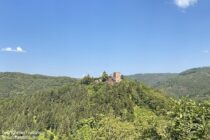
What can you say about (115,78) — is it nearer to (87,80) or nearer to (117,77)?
(117,77)

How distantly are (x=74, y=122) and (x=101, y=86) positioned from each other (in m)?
27.1

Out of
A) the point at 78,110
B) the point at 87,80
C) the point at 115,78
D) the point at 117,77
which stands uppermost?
the point at 117,77

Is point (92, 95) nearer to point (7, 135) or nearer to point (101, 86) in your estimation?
point (101, 86)

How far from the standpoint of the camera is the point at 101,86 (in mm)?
173375

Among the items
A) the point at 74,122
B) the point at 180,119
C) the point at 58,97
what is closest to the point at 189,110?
the point at 180,119

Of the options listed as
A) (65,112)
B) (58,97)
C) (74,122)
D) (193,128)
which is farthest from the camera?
(58,97)

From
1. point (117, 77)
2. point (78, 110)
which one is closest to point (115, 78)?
point (117, 77)

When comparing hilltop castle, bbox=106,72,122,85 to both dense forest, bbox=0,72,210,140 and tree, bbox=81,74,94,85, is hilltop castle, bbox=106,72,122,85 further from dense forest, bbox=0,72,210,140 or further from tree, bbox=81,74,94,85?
tree, bbox=81,74,94,85

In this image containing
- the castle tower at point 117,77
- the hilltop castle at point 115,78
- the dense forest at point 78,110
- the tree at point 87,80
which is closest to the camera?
the dense forest at point 78,110

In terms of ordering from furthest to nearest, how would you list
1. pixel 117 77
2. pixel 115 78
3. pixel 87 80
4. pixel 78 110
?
pixel 87 80 → pixel 117 77 → pixel 115 78 → pixel 78 110

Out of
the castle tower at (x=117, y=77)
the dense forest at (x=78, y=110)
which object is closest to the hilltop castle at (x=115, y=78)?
the castle tower at (x=117, y=77)

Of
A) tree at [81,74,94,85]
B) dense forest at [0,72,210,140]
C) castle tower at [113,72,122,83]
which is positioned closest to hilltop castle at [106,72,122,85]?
castle tower at [113,72,122,83]

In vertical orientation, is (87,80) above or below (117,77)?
below

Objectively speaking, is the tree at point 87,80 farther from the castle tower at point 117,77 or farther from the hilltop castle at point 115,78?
the castle tower at point 117,77
